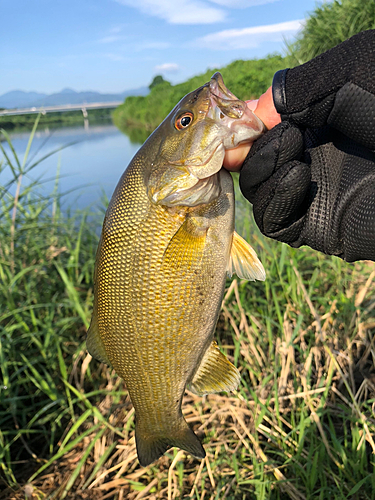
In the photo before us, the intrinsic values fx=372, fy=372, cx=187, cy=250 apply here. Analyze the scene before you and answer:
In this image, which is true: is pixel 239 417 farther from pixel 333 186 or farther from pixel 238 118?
pixel 238 118

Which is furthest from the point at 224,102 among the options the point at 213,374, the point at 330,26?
the point at 330,26

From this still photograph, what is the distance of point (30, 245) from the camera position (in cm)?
414

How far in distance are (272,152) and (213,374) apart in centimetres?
126

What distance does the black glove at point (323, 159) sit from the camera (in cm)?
169

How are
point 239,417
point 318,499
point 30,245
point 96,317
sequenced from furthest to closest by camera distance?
point 30,245 < point 239,417 < point 318,499 < point 96,317

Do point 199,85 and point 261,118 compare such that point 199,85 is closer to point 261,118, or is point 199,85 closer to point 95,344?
point 261,118

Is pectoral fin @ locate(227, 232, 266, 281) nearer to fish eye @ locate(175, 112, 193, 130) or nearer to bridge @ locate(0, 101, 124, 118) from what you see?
fish eye @ locate(175, 112, 193, 130)

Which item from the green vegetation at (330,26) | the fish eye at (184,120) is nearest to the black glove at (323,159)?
the fish eye at (184,120)

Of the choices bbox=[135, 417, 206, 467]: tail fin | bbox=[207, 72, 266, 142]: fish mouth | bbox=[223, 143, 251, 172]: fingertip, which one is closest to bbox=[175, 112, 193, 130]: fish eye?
bbox=[207, 72, 266, 142]: fish mouth

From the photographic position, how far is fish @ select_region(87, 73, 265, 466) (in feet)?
6.23

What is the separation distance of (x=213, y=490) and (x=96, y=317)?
1627 mm

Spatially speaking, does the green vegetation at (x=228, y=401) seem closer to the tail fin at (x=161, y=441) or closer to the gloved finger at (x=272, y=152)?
the tail fin at (x=161, y=441)

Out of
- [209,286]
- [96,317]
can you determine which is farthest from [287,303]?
[96,317]

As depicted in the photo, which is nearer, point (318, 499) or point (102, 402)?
point (318, 499)
